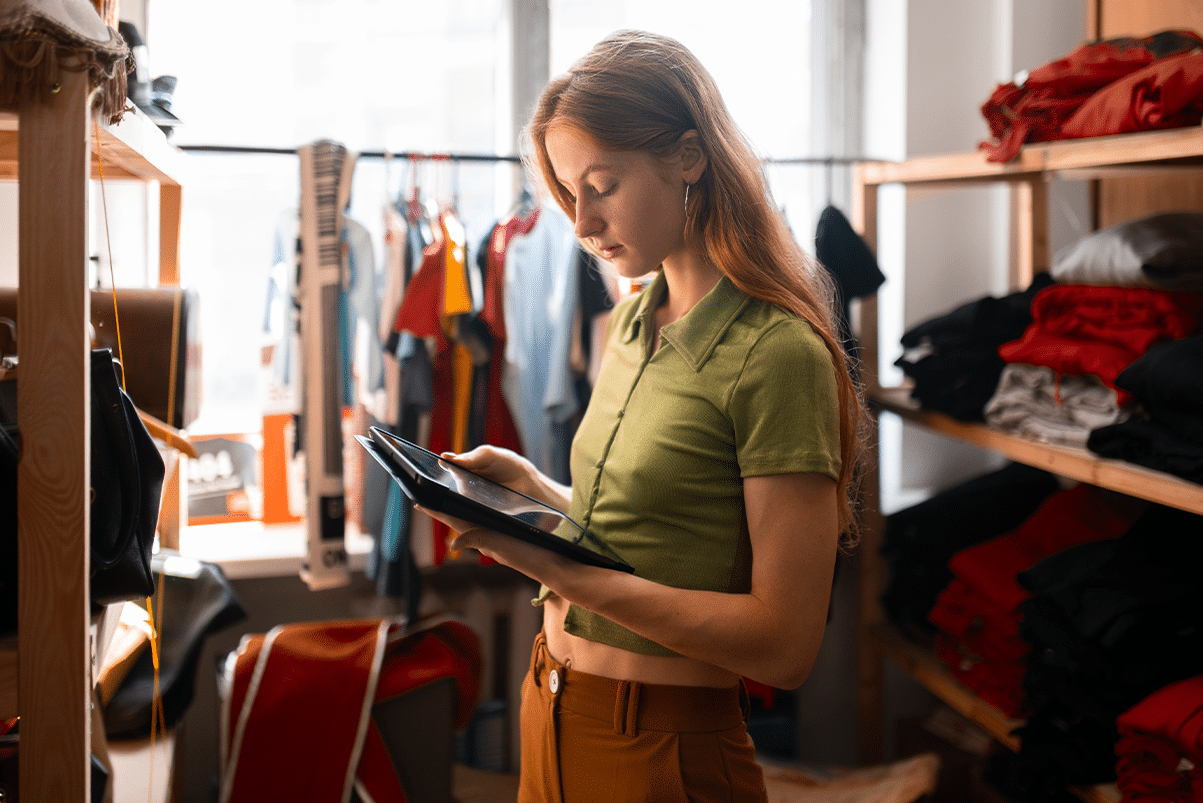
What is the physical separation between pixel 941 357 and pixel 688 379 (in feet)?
4.10

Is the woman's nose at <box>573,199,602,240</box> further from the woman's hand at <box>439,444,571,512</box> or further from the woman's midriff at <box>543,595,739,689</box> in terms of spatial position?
the woman's midriff at <box>543,595,739,689</box>

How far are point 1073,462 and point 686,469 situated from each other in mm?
980

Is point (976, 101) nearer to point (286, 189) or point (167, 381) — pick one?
point (286, 189)

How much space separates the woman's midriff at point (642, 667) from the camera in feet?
3.27

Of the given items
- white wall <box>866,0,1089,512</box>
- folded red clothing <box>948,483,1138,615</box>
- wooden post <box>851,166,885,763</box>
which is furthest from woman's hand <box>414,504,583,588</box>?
white wall <box>866,0,1089,512</box>

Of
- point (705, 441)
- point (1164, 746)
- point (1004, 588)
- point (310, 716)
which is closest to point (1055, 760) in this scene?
point (1164, 746)

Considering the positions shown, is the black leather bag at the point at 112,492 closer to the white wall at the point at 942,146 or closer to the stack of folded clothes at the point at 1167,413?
the stack of folded clothes at the point at 1167,413

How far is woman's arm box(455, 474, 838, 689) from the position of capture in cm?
88

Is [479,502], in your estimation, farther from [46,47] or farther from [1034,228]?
[1034,228]

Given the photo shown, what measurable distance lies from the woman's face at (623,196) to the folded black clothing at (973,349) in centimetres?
117

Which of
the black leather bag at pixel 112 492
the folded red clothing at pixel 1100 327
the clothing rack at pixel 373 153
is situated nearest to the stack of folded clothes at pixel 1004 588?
the folded red clothing at pixel 1100 327

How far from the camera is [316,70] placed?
252 cm

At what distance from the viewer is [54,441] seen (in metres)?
0.82

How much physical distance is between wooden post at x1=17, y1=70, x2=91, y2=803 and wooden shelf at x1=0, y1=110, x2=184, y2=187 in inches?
2.2
